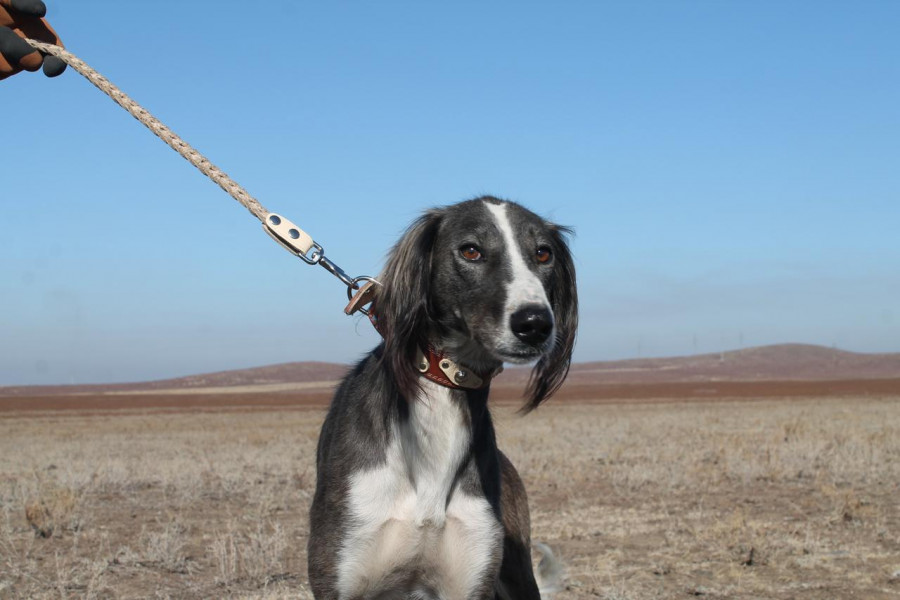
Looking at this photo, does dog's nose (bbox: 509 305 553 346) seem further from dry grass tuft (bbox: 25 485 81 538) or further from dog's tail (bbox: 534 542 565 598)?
dry grass tuft (bbox: 25 485 81 538)

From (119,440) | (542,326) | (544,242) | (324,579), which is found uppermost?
(544,242)

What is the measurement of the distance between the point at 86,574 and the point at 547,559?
12.0 ft

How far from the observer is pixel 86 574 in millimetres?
7238

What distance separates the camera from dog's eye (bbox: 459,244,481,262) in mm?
4152

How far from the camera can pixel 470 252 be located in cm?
416

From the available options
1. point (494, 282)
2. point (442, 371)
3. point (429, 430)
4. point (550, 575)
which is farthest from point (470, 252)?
point (550, 575)

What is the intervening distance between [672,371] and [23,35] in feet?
478

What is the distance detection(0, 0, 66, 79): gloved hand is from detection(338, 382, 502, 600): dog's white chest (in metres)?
2.72

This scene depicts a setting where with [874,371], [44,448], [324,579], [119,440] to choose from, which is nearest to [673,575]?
[324,579]

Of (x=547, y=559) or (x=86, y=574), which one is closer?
(x=547, y=559)

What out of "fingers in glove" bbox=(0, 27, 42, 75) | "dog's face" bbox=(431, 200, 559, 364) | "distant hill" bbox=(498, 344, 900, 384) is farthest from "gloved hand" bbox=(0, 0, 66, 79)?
"distant hill" bbox=(498, 344, 900, 384)

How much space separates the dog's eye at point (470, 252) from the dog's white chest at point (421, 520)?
2.00 feet

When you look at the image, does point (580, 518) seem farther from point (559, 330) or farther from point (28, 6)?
point (28, 6)

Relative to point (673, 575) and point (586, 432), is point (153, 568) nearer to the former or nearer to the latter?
point (673, 575)
